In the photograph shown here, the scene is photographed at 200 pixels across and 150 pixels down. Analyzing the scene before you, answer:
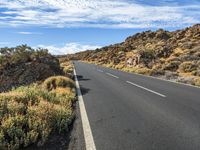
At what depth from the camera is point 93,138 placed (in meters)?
6.32

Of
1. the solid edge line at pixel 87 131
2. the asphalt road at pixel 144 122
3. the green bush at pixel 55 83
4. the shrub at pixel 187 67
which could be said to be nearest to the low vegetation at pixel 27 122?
the solid edge line at pixel 87 131

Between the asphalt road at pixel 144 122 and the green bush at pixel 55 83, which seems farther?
the green bush at pixel 55 83

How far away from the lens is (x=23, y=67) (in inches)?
763

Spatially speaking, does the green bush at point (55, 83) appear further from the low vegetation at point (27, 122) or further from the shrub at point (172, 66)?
the shrub at point (172, 66)

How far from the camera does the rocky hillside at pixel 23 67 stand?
59.7 ft

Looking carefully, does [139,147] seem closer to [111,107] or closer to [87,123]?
[87,123]

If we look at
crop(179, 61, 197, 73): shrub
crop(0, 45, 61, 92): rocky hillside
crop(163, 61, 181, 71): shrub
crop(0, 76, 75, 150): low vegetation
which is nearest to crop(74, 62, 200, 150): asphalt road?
crop(0, 76, 75, 150): low vegetation

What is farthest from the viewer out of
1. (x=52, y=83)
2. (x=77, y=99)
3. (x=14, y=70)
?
(x=14, y=70)

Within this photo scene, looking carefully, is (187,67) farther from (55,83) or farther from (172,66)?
(55,83)

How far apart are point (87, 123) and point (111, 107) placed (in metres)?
2.29

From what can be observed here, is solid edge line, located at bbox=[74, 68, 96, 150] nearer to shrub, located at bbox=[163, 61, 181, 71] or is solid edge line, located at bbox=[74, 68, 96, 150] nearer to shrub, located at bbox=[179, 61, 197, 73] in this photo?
shrub, located at bbox=[179, 61, 197, 73]

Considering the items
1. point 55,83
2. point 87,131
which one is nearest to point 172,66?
point 55,83

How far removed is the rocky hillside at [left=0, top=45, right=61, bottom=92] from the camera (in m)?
18.2

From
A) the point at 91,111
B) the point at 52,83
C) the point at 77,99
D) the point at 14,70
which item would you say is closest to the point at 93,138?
the point at 91,111
